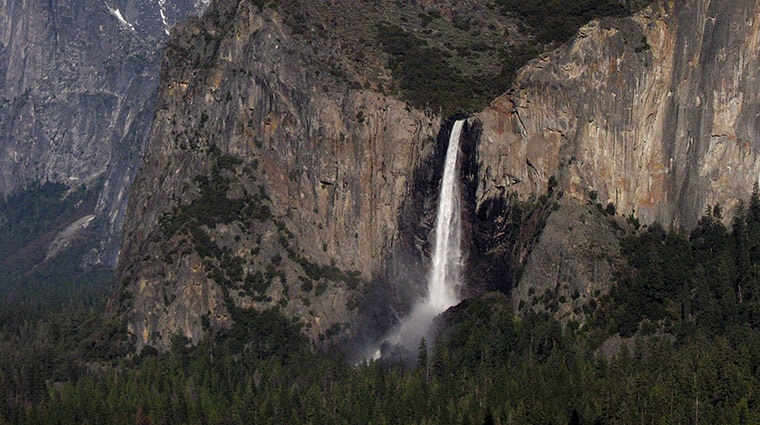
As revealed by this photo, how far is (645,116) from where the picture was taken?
190 meters

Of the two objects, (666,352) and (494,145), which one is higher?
(494,145)

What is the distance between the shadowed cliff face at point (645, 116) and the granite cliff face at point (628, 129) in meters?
0.12

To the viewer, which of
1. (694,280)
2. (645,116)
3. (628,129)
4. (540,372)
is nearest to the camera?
(540,372)

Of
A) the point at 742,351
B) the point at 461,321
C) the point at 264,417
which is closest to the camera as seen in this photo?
the point at 742,351

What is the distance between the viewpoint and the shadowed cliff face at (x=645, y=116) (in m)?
183

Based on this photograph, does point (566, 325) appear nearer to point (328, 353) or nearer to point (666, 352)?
point (666, 352)

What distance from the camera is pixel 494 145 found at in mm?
198500

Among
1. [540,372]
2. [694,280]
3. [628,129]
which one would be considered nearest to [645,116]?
[628,129]

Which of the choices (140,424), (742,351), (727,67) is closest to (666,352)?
(742,351)

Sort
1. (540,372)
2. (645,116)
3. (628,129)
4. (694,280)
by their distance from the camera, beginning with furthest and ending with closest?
(628,129)
(645,116)
(694,280)
(540,372)

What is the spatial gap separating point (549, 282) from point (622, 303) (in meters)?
9.84

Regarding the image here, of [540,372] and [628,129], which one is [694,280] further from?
[628,129]

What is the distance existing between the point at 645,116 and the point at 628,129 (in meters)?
2.43

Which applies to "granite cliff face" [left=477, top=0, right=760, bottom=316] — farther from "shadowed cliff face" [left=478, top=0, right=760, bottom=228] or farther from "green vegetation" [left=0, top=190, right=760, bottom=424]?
"green vegetation" [left=0, top=190, right=760, bottom=424]
